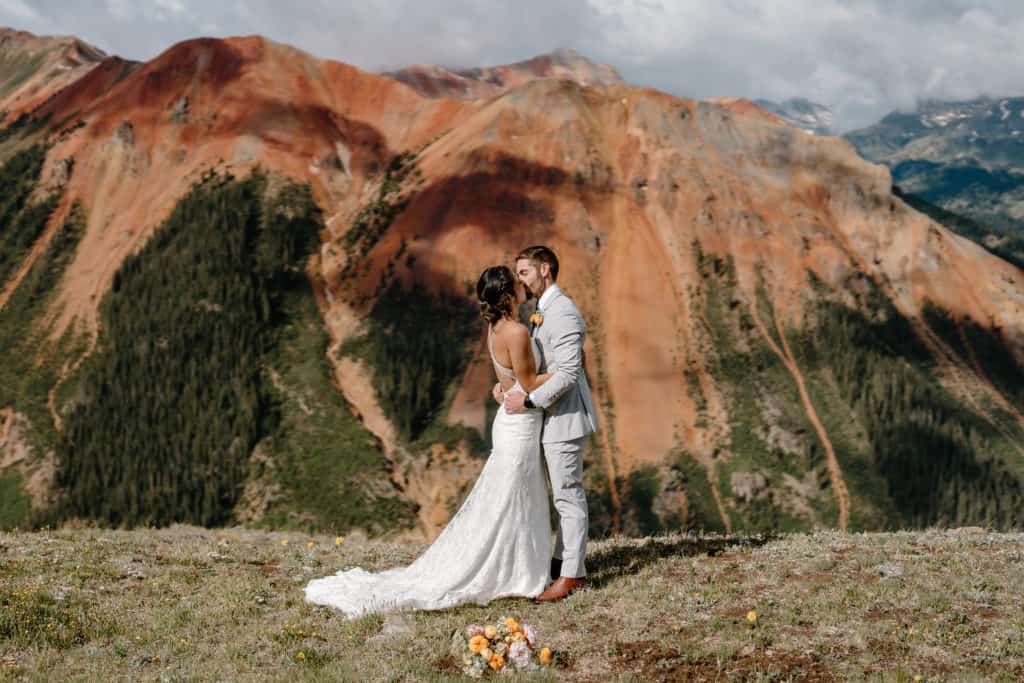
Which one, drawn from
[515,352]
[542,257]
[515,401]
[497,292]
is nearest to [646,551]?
[515,401]

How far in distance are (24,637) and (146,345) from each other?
7575 cm

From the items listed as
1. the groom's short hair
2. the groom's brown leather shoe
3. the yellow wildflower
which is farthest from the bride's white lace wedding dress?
the yellow wildflower

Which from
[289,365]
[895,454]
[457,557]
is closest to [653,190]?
[895,454]

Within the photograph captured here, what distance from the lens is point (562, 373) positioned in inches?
381

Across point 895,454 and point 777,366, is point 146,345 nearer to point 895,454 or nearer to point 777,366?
point 777,366

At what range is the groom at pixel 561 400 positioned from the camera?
32.1 feet

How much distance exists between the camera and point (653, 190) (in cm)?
8994

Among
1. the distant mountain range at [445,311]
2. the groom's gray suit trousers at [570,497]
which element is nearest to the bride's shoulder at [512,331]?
the groom's gray suit trousers at [570,497]

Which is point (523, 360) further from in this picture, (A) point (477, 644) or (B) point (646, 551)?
(B) point (646, 551)

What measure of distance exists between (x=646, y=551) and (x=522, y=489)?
159 inches

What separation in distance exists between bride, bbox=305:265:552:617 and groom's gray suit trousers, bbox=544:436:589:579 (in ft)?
0.71

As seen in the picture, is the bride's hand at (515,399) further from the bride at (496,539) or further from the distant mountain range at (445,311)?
the distant mountain range at (445,311)

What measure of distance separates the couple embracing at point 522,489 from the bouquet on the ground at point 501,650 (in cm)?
175

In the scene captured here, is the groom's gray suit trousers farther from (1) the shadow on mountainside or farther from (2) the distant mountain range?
(2) the distant mountain range
